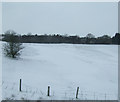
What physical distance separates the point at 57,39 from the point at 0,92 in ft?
172

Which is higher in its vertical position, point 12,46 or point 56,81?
point 12,46

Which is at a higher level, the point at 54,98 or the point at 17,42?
the point at 17,42

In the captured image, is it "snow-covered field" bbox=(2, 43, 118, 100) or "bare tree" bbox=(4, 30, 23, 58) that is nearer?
"snow-covered field" bbox=(2, 43, 118, 100)

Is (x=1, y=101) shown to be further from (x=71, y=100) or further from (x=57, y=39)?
(x=57, y=39)

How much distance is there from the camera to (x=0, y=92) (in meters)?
6.16

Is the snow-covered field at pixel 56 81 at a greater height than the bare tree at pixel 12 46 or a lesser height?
lesser

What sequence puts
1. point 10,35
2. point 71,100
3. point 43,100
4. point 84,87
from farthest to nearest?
point 10,35
point 84,87
point 71,100
point 43,100

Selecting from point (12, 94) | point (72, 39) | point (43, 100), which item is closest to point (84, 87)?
point (43, 100)

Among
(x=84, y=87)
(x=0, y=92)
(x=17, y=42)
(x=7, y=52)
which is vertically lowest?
(x=84, y=87)

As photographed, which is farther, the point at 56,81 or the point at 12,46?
the point at 12,46

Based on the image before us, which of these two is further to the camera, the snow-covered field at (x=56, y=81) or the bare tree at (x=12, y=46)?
the bare tree at (x=12, y=46)

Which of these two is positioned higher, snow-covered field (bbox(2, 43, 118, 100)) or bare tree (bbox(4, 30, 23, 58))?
bare tree (bbox(4, 30, 23, 58))

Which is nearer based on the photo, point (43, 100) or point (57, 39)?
point (43, 100)

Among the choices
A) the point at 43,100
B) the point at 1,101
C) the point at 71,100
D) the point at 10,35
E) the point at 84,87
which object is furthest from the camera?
the point at 10,35
